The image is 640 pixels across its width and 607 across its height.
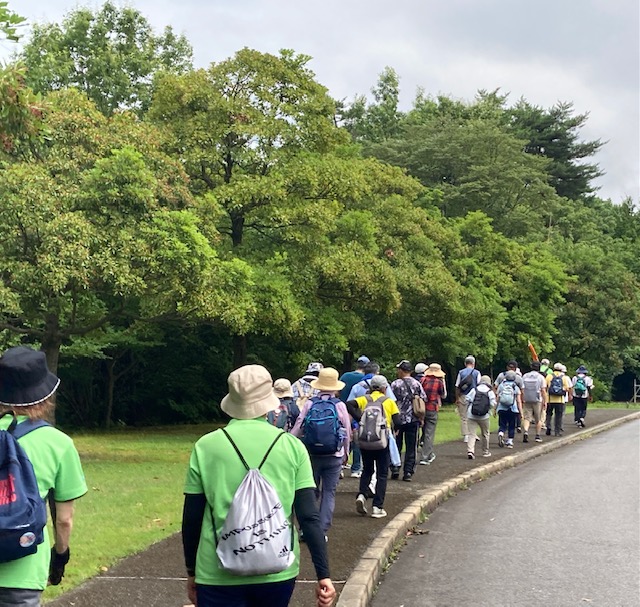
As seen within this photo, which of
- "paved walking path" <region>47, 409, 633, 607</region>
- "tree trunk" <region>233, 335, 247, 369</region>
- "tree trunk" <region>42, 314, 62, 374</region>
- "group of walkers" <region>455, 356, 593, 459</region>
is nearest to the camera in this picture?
"paved walking path" <region>47, 409, 633, 607</region>

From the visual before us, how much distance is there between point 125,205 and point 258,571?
13.0m

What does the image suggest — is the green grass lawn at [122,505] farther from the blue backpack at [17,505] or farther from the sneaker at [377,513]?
the blue backpack at [17,505]

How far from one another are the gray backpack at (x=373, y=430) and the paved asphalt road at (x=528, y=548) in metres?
1.07

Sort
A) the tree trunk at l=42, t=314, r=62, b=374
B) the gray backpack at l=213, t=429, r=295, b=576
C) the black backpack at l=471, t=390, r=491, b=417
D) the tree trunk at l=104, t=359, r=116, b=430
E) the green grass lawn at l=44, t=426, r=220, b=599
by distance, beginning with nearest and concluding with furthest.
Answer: the gray backpack at l=213, t=429, r=295, b=576 → the green grass lawn at l=44, t=426, r=220, b=599 → the black backpack at l=471, t=390, r=491, b=417 → the tree trunk at l=42, t=314, r=62, b=374 → the tree trunk at l=104, t=359, r=116, b=430

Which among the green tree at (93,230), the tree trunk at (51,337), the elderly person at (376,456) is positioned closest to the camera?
the elderly person at (376,456)

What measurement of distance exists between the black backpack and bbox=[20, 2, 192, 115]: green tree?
24.8m

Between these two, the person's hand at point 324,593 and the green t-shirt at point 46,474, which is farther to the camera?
the person's hand at point 324,593

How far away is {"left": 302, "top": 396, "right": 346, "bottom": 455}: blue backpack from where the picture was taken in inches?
301

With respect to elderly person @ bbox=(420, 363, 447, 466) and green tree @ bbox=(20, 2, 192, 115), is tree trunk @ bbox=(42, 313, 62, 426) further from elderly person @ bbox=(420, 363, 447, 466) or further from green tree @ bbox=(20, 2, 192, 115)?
green tree @ bbox=(20, 2, 192, 115)

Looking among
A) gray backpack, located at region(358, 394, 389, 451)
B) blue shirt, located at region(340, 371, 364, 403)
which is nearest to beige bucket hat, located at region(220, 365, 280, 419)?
gray backpack, located at region(358, 394, 389, 451)

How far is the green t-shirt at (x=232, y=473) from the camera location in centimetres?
356

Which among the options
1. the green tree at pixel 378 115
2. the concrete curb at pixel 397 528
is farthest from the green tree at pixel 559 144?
the concrete curb at pixel 397 528

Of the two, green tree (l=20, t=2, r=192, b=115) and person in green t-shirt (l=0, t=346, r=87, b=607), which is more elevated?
green tree (l=20, t=2, r=192, b=115)

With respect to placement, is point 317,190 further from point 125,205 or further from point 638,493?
point 638,493
